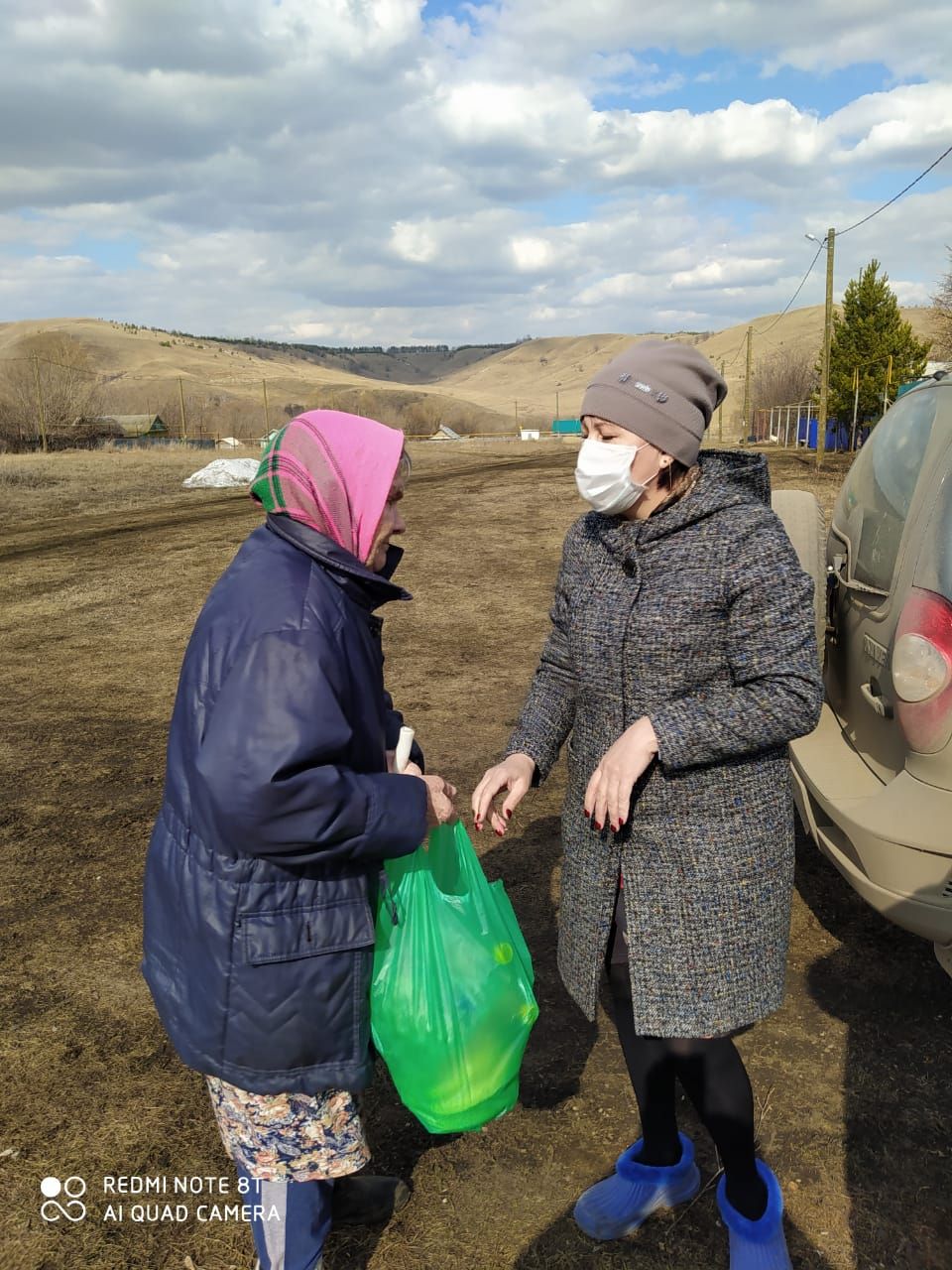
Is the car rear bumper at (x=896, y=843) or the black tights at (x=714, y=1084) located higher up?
the car rear bumper at (x=896, y=843)

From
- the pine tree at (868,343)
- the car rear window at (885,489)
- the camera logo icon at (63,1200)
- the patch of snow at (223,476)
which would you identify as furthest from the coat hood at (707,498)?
the pine tree at (868,343)

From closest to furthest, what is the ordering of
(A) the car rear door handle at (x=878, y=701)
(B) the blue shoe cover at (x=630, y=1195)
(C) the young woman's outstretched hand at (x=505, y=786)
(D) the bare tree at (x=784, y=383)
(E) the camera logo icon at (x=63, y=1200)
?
(C) the young woman's outstretched hand at (x=505, y=786)
(B) the blue shoe cover at (x=630, y=1195)
(E) the camera logo icon at (x=63, y=1200)
(A) the car rear door handle at (x=878, y=701)
(D) the bare tree at (x=784, y=383)

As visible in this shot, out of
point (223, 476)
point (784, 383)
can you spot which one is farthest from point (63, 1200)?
point (784, 383)

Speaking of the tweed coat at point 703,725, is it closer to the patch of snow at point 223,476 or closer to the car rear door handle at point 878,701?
the car rear door handle at point 878,701

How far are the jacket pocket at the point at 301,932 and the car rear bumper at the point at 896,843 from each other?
1.40 m

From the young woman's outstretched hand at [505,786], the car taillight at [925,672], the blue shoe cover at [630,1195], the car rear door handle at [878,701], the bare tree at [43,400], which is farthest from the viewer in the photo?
the bare tree at [43,400]

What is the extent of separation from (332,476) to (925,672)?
1.60 m

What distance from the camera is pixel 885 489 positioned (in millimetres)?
3168

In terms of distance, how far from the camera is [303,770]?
1633mm

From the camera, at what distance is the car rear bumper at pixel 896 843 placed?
2443 millimetres

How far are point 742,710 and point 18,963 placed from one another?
9.03 ft

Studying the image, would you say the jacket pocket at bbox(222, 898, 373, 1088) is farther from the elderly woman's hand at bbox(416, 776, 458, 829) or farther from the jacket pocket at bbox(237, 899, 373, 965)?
the elderly woman's hand at bbox(416, 776, 458, 829)

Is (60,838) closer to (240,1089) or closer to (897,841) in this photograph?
(240,1089)

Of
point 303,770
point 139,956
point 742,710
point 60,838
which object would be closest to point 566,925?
point 742,710
